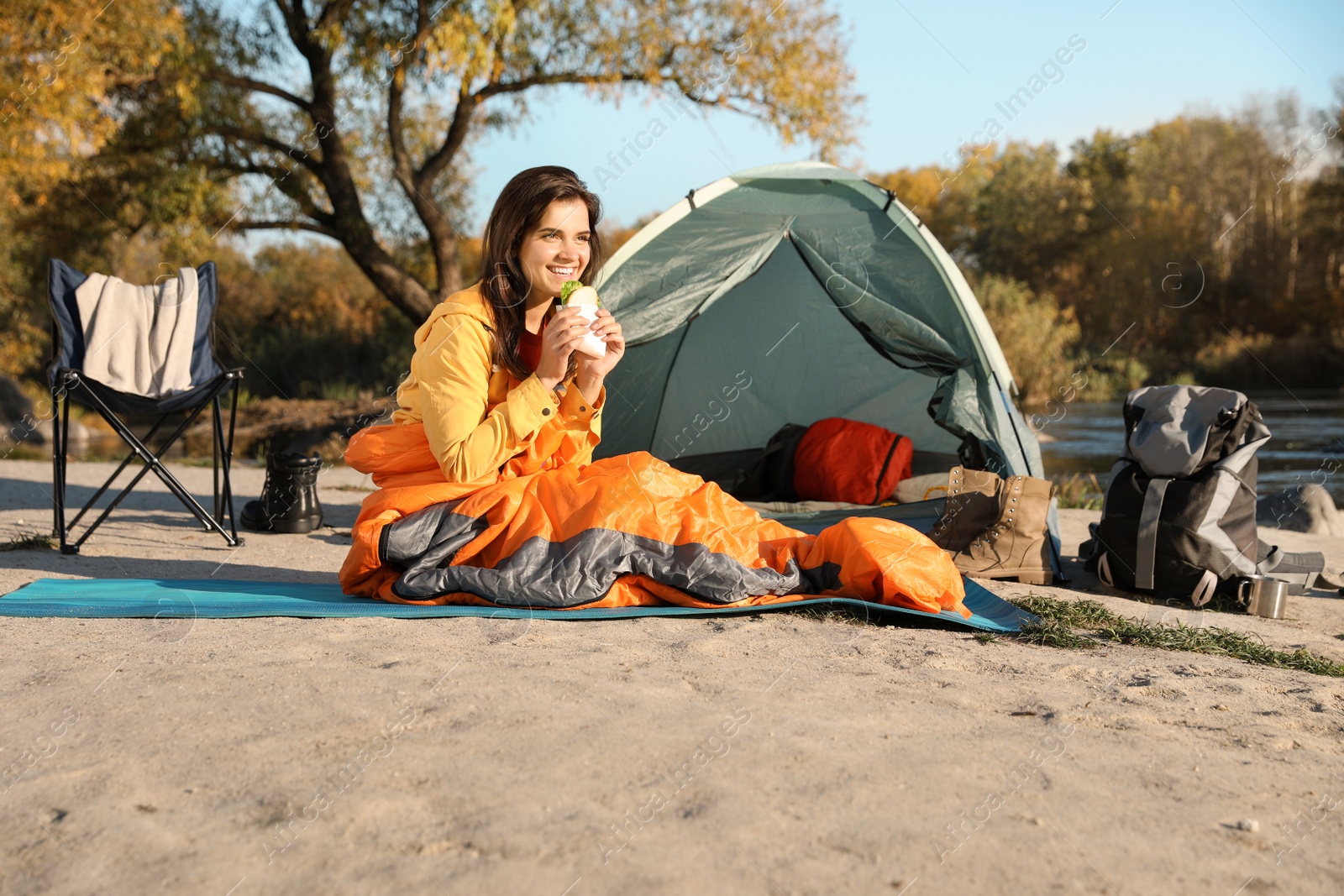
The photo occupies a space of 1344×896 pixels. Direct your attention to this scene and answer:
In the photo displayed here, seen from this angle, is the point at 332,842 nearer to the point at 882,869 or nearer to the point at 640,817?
the point at 640,817

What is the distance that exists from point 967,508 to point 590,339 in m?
1.80

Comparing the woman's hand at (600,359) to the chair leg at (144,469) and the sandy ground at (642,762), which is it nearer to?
the sandy ground at (642,762)

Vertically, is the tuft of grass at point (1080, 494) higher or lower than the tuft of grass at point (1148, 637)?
higher

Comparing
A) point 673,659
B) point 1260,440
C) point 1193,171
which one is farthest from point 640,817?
point 1193,171

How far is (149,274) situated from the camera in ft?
56.6

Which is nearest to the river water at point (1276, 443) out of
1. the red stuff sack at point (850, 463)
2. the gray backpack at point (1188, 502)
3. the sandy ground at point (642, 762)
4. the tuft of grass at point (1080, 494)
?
Answer: the tuft of grass at point (1080, 494)


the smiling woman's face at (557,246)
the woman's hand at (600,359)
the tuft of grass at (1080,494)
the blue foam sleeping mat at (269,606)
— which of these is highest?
the smiling woman's face at (557,246)

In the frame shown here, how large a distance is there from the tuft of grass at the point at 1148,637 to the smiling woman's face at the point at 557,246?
148cm

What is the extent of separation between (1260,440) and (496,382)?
2.45m

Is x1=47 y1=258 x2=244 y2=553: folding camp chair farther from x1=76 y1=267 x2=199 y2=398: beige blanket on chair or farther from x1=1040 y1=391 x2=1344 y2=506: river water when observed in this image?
x1=1040 y1=391 x2=1344 y2=506: river water

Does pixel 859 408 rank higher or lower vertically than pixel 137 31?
lower

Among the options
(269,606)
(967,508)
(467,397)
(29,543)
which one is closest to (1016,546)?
(967,508)

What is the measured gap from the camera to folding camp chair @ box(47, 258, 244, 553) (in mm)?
3525

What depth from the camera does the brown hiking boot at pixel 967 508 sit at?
359cm
